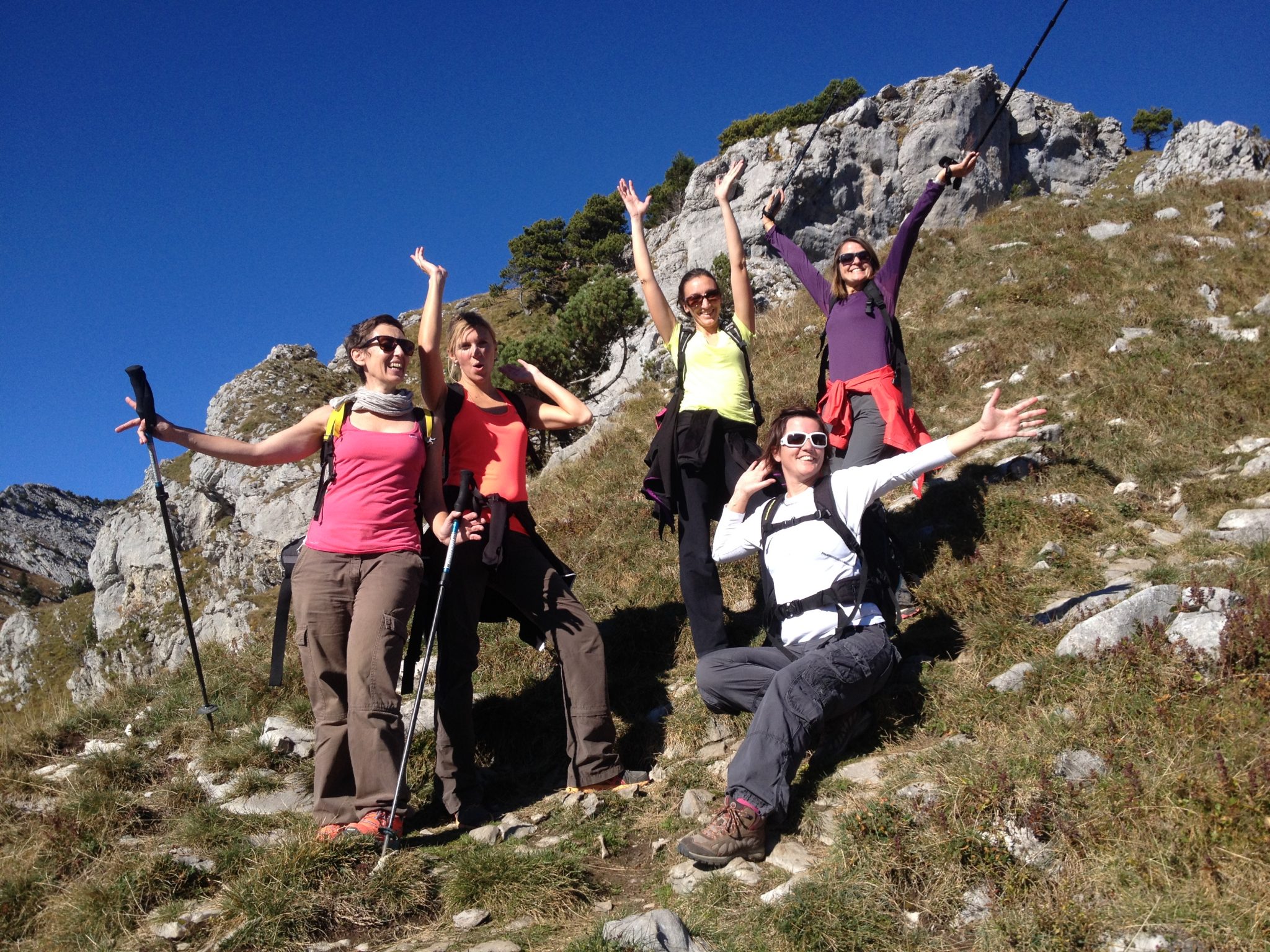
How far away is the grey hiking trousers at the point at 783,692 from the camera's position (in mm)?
3912

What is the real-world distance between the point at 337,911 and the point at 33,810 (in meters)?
3.06

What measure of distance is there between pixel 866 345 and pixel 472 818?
4.57 meters

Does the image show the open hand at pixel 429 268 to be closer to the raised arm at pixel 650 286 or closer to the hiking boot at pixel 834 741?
the raised arm at pixel 650 286

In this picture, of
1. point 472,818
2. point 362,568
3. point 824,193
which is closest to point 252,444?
point 362,568

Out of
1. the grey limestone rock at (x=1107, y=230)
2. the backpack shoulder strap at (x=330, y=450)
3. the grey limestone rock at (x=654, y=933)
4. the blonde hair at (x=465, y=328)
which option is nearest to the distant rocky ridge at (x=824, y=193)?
the grey limestone rock at (x=1107, y=230)

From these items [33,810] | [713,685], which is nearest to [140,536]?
[33,810]

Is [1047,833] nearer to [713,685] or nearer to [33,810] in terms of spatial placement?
[713,685]

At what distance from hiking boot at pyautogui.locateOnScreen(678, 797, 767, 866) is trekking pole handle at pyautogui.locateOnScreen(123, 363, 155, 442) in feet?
13.3

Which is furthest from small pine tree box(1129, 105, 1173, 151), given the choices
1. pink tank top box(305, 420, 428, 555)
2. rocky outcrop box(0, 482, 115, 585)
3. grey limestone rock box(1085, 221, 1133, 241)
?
rocky outcrop box(0, 482, 115, 585)

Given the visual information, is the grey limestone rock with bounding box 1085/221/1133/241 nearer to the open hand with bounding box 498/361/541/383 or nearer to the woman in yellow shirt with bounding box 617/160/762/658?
the woman in yellow shirt with bounding box 617/160/762/658

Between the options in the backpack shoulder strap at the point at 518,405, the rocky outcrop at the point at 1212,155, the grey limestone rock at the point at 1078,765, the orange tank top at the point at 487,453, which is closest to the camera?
the grey limestone rock at the point at 1078,765

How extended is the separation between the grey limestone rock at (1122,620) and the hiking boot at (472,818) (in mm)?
3610

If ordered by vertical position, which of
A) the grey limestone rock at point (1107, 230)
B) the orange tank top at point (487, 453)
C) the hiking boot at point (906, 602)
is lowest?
the hiking boot at point (906, 602)

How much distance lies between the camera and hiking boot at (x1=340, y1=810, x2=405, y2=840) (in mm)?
4270
